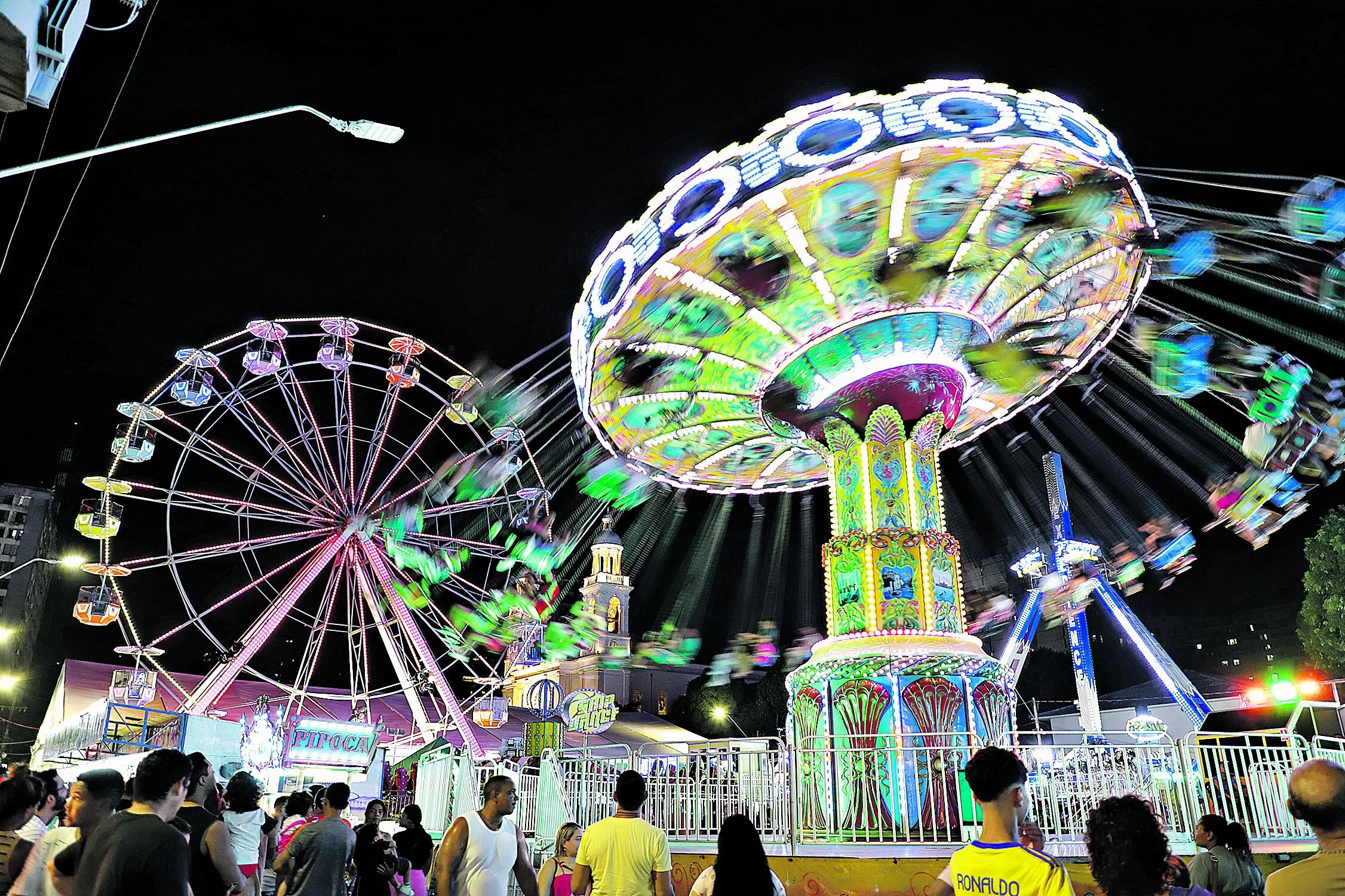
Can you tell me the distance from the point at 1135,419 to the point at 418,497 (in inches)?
778

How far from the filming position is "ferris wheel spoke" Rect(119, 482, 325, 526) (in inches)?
879

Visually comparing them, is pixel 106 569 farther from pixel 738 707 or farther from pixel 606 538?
pixel 606 538

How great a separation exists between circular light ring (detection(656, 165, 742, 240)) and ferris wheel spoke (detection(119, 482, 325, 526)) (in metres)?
16.0

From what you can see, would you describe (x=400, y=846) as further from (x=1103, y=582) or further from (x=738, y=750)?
(x=1103, y=582)

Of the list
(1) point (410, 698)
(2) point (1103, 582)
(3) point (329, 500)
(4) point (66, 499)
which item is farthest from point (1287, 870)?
(4) point (66, 499)

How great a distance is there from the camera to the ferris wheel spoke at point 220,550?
22.4 metres

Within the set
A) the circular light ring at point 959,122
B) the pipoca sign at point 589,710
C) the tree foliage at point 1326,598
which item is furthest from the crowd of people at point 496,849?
the tree foliage at point 1326,598

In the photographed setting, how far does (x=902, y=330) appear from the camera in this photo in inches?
532

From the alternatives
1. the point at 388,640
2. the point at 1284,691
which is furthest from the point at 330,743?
the point at 1284,691

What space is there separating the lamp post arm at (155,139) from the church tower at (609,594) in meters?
61.9

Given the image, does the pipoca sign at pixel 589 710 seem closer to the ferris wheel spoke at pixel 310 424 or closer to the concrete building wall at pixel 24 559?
the ferris wheel spoke at pixel 310 424

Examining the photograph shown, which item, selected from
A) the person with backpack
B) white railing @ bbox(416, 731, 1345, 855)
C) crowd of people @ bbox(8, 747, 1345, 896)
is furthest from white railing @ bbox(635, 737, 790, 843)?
the person with backpack

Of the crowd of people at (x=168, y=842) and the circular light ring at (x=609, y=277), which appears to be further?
the circular light ring at (x=609, y=277)

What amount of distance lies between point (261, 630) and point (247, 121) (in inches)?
726
